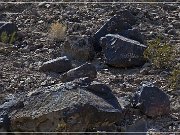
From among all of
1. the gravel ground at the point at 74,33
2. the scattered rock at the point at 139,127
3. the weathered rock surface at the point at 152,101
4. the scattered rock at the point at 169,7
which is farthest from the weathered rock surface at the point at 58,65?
the scattered rock at the point at 169,7

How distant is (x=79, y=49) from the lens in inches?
305

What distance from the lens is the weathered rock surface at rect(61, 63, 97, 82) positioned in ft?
21.9

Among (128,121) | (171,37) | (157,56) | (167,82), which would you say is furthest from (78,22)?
(128,121)

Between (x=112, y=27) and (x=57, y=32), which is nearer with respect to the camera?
(x=112, y=27)

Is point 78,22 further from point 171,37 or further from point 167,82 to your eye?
point 167,82

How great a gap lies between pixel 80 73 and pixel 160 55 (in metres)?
1.14

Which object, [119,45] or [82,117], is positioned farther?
[119,45]

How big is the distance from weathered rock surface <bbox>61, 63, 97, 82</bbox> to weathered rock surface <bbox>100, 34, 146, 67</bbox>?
599mm

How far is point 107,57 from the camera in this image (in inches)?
296

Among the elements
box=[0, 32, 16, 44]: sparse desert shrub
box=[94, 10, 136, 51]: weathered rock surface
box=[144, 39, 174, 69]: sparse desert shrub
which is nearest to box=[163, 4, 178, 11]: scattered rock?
box=[94, 10, 136, 51]: weathered rock surface

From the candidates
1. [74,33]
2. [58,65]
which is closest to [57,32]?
[74,33]

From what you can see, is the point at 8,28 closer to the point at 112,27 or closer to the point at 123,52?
the point at 112,27

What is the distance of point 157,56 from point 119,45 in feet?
1.90

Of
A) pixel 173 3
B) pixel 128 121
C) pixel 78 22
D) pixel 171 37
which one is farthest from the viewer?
pixel 173 3
